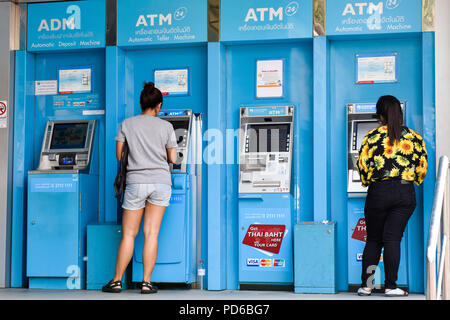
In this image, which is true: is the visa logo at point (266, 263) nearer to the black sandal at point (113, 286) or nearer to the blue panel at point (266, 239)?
the blue panel at point (266, 239)

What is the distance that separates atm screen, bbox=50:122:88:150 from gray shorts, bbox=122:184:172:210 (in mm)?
1153

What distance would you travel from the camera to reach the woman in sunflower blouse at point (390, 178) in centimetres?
521

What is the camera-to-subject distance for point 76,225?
6.05m

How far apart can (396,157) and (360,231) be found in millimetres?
960

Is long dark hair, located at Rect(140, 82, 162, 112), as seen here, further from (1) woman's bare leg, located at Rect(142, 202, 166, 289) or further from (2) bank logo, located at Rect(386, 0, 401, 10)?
(2) bank logo, located at Rect(386, 0, 401, 10)

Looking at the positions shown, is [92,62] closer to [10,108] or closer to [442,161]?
[10,108]

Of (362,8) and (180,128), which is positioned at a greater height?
A: (362,8)

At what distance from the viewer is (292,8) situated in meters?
5.97

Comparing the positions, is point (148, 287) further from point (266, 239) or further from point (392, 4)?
point (392, 4)

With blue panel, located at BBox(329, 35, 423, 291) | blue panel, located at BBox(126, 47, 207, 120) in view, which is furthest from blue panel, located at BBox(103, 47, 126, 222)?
blue panel, located at BBox(329, 35, 423, 291)

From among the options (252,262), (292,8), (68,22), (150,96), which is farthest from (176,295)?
(68,22)

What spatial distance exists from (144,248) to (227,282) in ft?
3.20

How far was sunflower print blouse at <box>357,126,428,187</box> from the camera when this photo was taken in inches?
205

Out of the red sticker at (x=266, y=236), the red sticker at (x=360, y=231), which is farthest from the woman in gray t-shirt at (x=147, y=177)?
the red sticker at (x=360, y=231)
